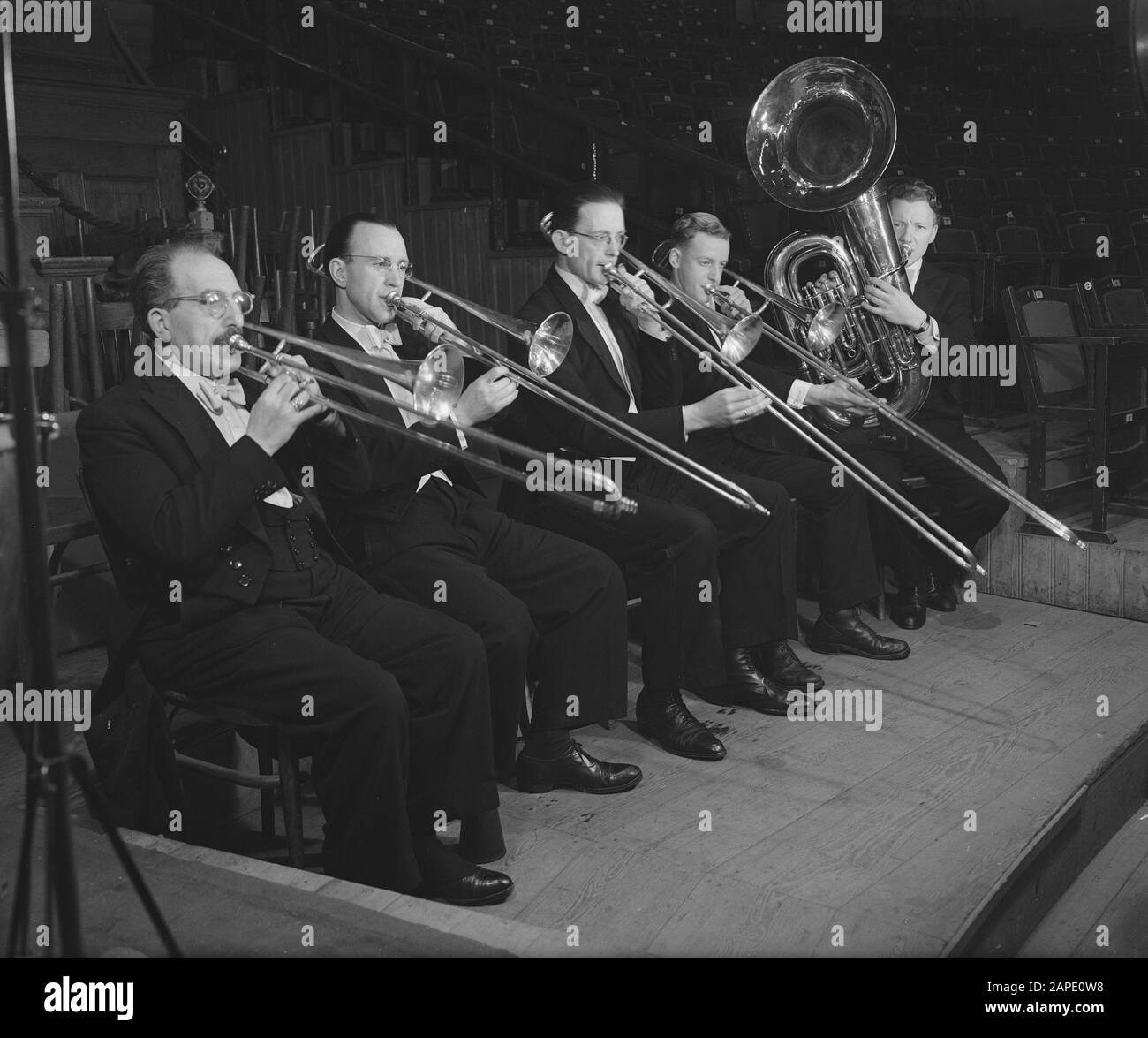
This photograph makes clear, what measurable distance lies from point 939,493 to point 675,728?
1411mm

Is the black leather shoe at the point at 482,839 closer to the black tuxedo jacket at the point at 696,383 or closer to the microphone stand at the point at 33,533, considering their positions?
the microphone stand at the point at 33,533

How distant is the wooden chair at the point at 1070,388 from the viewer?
385 cm

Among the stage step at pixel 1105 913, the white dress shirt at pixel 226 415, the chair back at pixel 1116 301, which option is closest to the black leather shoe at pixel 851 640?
the stage step at pixel 1105 913

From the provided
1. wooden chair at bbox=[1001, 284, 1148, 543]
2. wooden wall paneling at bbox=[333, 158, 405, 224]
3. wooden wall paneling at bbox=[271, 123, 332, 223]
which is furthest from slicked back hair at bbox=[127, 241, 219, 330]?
wooden wall paneling at bbox=[271, 123, 332, 223]

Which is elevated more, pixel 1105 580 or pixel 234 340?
pixel 234 340

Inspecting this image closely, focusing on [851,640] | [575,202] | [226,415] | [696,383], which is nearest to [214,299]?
[226,415]

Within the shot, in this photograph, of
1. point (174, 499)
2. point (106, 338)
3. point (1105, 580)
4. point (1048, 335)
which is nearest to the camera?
point (174, 499)

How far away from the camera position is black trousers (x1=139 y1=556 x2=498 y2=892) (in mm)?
2020

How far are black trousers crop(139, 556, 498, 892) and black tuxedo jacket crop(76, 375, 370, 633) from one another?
0.06 meters

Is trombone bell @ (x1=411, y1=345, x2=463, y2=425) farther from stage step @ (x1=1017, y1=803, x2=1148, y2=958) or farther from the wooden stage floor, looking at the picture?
stage step @ (x1=1017, y1=803, x2=1148, y2=958)

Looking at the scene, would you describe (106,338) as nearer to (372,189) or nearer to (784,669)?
(372,189)

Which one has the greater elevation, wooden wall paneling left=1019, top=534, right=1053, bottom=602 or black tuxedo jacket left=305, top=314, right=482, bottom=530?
black tuxedo jacket left=305, top=314, right=482, bottom=530

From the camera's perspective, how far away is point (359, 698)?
2008mm

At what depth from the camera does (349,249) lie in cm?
253
